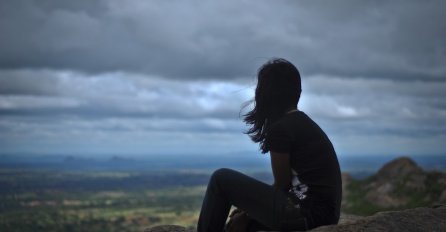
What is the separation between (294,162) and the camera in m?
8.34

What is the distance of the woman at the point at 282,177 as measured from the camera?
827 centimetres

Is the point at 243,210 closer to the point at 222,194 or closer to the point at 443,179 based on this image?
the point at 222,194

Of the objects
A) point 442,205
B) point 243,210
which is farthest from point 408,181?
point 243,210

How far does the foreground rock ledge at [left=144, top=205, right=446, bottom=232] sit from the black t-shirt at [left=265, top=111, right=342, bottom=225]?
59 centimetres

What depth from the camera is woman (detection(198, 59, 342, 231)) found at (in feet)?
27.1

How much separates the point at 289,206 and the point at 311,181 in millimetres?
549

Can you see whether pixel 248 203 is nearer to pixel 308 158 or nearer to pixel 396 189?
pixel 308 158

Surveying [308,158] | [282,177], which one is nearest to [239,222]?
[282,177]

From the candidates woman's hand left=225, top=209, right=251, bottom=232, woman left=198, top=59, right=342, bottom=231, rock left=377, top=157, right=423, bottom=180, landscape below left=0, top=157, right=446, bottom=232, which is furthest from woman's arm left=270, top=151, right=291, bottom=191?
rock left=377, top=157, right=423, bottom=180

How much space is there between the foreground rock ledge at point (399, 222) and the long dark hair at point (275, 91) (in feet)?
6.80

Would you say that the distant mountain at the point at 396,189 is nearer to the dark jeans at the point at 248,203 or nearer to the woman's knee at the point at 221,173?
the dark jeans at the point at 248,203

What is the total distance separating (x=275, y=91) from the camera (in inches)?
343

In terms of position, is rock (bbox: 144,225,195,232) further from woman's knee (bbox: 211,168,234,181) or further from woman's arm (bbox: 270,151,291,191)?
woman's arm (bbox: 270,151,291,191)

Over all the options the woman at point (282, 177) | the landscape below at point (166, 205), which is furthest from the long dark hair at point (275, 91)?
the landscape below at point (166, 205)
